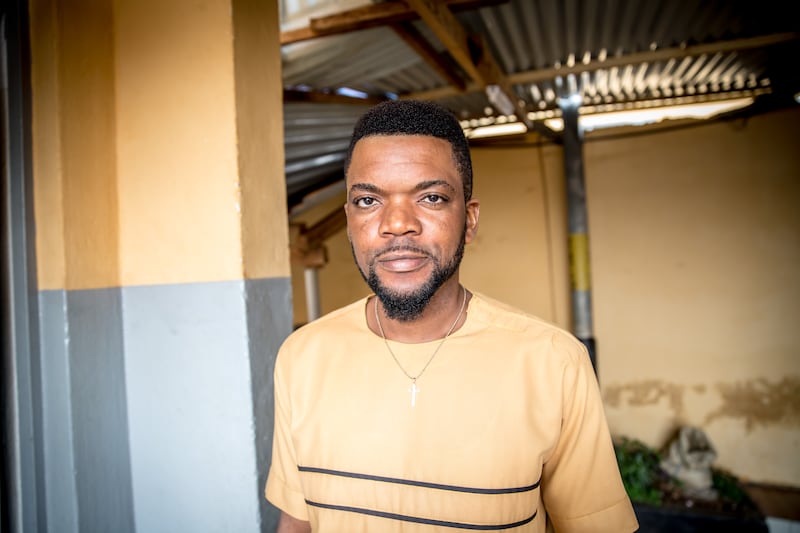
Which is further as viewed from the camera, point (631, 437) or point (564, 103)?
point (631, 437)

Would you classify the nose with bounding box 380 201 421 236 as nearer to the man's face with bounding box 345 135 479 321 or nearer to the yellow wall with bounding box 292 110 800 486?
the man's face with bounding box 345 135 479 321

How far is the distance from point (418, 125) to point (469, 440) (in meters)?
0.79

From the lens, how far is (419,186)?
1.19 meters

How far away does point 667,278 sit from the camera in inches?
200

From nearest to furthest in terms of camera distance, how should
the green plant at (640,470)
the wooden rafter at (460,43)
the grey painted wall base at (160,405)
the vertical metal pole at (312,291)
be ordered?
the grey painted wall base at (160,405) < the wooden rafter at (460,43) < the green plant at (640,470) < the vertical metal pole at (312,291)

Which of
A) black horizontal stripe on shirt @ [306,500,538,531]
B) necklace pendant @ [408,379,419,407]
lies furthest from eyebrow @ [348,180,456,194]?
black horizontal stripe on shirt @ [306,500,538,531]

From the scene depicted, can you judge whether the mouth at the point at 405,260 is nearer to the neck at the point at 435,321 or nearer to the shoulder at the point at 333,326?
the neck at the point at 435,321

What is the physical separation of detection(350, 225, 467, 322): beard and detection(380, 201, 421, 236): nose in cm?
4

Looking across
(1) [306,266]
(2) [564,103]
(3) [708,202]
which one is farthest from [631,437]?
(1) [306,266]

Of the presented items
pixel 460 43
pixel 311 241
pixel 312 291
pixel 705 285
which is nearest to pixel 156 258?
pixel 460 43

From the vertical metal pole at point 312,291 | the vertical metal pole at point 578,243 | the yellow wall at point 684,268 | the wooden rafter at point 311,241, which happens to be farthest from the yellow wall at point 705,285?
the vertical metal pole at point 312,291

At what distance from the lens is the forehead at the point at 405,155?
120 cm

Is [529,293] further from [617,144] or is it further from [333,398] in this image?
[333,398]

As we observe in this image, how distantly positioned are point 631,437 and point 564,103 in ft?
12.0
